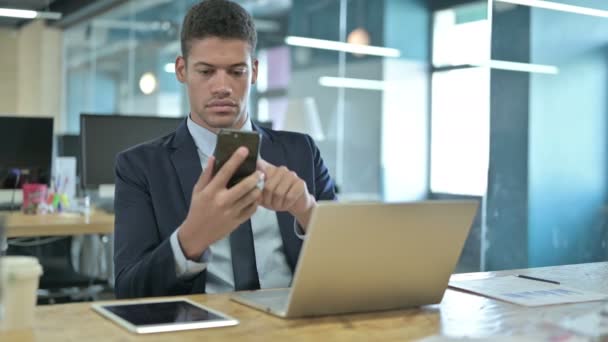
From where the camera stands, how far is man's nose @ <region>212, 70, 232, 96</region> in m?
1.73

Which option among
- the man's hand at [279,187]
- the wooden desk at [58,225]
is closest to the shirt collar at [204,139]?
the man's hand at [279,187]

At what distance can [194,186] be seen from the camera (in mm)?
1640

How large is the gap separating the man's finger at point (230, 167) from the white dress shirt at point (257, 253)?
0.41 metres

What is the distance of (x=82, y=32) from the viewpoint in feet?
34.7

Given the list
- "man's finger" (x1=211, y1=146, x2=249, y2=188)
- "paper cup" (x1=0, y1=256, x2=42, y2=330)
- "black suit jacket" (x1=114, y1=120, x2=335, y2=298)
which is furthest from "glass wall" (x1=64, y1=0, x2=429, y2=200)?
"paper cup" (x1=0, y1=256, x2=42, y2=330)

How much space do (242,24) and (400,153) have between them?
3.96 m

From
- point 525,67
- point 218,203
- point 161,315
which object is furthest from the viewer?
point 525,67

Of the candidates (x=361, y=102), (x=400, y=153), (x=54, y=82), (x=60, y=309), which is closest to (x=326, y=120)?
(x=361, y=102)

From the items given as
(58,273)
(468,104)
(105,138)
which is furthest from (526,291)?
(468,104)

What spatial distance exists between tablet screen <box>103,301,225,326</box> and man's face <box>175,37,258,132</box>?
58 cm

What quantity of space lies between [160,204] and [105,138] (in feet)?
7.20

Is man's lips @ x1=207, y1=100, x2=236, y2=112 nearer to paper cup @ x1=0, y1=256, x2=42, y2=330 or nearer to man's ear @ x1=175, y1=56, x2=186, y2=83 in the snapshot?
man's ear @ x1=175, y1=56, x2=186, y2=83

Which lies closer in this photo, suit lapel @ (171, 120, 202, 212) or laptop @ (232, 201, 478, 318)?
laptop @ (232, 201, 478, 318)

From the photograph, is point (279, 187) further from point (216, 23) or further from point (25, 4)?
point (25, 4)
